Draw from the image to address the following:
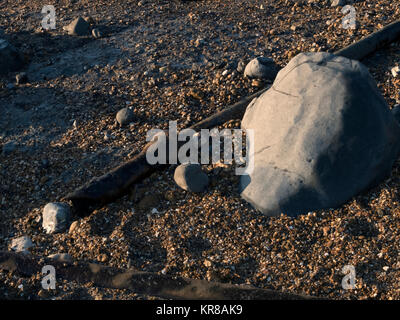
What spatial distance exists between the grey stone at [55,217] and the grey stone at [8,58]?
8.72ft

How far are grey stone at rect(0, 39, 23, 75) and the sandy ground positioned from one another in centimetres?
16

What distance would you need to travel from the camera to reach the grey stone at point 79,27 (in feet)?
20.1

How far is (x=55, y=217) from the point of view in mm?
3744

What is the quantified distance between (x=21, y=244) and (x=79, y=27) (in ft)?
11.7

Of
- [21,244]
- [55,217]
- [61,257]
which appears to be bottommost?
[61,257]

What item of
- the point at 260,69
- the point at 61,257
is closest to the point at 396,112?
the point at 260,69

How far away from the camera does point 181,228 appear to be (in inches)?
140

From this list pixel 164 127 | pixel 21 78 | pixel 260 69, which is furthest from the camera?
pixel 21 78

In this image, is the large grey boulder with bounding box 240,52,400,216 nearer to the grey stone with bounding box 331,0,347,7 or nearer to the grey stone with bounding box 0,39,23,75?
the grey stone with bounding box 331,0,347,7

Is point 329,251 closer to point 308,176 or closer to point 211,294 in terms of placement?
point 308,176

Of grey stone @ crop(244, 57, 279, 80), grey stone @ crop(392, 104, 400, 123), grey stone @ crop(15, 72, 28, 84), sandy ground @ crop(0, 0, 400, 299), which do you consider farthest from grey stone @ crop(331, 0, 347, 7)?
grey stone @ crop(15, 72, 28, 84)

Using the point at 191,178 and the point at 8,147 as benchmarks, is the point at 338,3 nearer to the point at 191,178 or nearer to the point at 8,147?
the point at 191,178

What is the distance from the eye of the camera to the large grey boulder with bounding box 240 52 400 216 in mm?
3355

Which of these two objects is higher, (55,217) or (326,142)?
(326,142)
